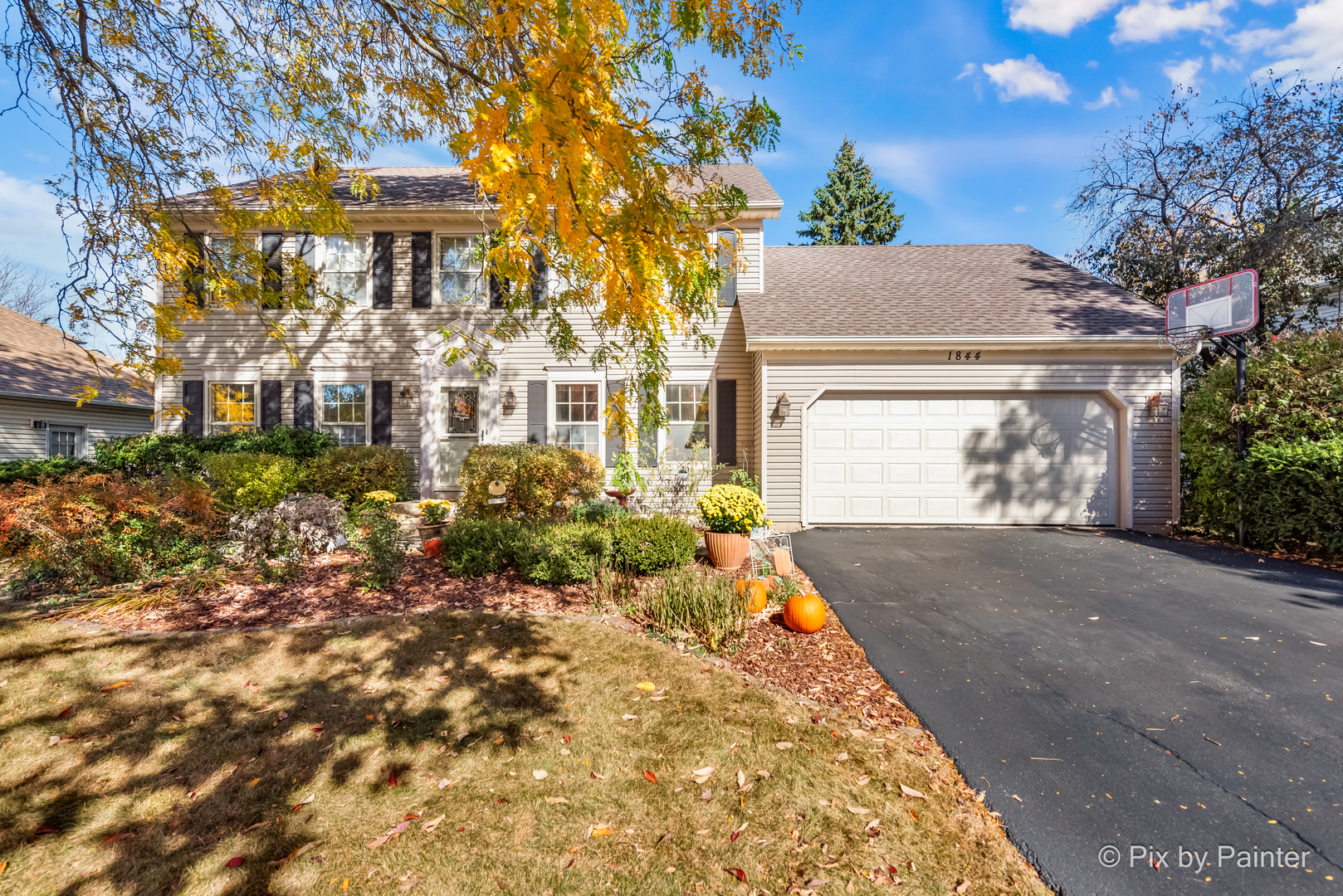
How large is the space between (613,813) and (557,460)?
19.5 feet

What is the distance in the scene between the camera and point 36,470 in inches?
321

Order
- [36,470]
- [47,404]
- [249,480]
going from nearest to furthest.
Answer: [249,480] → [36,470] → [47,404]

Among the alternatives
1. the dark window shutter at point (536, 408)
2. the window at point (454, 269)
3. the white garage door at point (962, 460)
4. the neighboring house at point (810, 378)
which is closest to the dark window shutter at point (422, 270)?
the neighboring house at point (810, 378)

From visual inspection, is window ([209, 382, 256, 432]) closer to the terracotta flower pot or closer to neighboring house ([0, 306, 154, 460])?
neighboring house ([0, 306, 154, 460])

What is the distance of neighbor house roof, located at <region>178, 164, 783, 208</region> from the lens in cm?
948

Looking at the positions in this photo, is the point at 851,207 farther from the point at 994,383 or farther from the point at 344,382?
the point at 344,382

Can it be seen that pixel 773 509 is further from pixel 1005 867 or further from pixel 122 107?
pixel 122 107

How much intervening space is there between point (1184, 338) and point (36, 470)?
18509mm

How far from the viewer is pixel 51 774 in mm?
2566

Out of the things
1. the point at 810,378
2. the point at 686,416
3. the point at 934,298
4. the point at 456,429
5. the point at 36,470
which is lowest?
the point at 36,470

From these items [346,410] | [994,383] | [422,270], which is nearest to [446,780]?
[994,383]

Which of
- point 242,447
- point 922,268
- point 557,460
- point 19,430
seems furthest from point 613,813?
point 19,430

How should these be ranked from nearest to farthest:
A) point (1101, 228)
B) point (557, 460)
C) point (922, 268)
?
point (557, 460), point (922, 268), point (1101, 228)

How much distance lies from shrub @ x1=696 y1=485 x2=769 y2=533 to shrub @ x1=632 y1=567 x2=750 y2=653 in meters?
1.37
